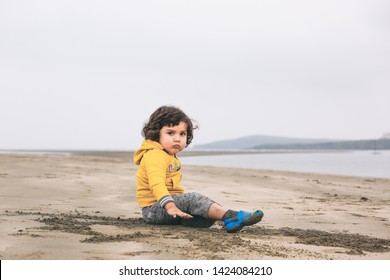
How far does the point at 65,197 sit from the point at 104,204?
0.86 metres

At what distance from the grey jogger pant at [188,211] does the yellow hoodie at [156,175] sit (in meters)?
0.13

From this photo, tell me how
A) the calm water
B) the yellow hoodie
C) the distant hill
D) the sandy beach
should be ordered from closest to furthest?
the sandy beach, the yellow hoodie, the calm water, the distant hill

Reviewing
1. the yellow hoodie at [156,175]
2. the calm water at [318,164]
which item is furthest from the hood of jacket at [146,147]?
the calm water at [318,164]

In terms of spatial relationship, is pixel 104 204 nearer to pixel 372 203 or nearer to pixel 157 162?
pixel 157 162

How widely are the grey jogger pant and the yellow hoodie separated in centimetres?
13

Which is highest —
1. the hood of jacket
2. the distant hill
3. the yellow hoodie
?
the hood of jacket

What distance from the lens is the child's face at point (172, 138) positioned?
4.57 meters

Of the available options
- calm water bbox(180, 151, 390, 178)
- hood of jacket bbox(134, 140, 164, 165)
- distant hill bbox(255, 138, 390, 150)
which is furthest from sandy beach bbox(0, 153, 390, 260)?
distant hill bbox(255, 138, 390, 150)

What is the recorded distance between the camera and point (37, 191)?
7.12 m

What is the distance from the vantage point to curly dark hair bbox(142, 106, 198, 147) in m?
4.58

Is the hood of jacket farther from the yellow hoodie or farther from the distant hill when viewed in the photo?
the distant hill

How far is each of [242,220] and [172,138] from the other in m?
1.09

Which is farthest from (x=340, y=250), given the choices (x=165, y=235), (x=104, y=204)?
(x=104, y=204)

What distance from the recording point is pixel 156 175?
170 inches
